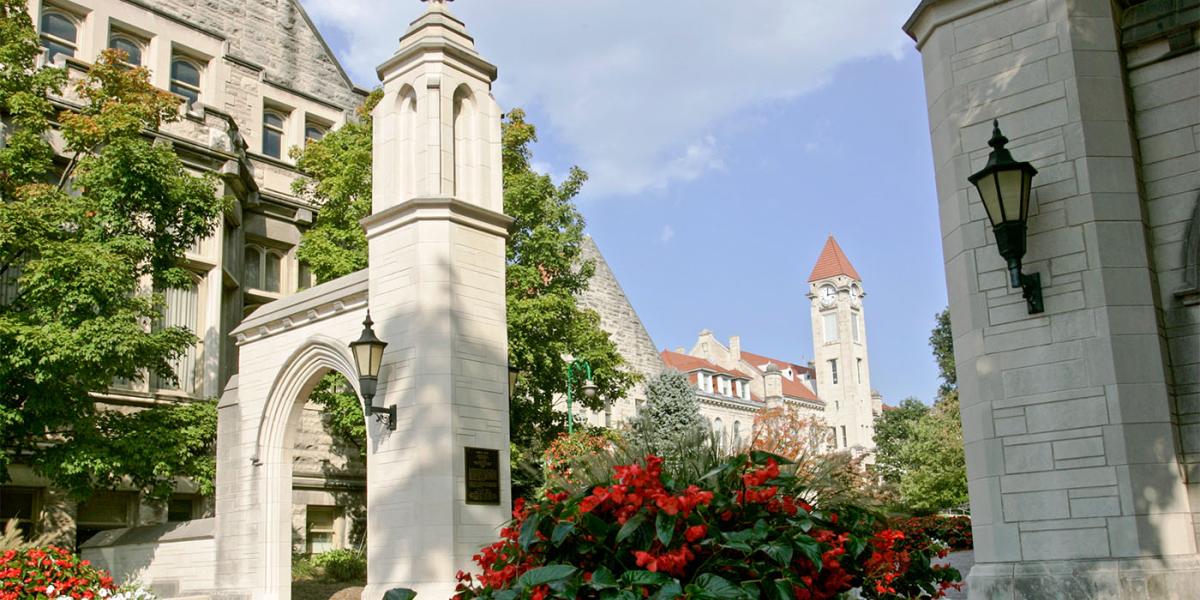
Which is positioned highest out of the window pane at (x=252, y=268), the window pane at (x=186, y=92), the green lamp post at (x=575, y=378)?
the window pane at (x=186, y=92)

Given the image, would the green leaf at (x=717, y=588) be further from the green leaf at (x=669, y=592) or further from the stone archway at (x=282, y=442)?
the stone archway at (x=282, y=442)

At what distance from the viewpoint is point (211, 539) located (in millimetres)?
14320

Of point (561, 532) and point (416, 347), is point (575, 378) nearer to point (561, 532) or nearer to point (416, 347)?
point (416, 347)

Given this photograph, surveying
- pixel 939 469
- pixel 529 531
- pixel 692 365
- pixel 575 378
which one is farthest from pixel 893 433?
pixel 529 531

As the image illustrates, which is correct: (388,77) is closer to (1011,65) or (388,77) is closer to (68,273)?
(68,273)

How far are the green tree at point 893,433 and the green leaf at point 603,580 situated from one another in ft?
178

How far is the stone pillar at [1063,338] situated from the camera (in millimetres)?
6027

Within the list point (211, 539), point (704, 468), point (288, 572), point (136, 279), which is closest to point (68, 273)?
point (136, 279)

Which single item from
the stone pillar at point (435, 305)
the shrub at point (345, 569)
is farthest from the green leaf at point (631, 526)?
the shrub at point (345, 569)

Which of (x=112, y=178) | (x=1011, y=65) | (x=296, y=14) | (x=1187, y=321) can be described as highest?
(x=296, y=14)

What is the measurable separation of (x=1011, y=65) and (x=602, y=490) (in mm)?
4634

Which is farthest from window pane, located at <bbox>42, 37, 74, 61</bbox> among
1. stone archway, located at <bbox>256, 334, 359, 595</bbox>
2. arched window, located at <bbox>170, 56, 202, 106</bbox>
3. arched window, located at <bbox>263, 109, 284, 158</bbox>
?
stone archway, located at <bbox>256, 334, 359, 595</bbox>

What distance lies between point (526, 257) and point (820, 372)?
2686 inches

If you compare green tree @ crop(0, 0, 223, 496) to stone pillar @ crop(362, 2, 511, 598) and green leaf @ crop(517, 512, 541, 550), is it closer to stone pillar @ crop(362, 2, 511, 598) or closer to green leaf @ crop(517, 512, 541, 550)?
stone pillar @ crop(362, 2, 511, 598)
